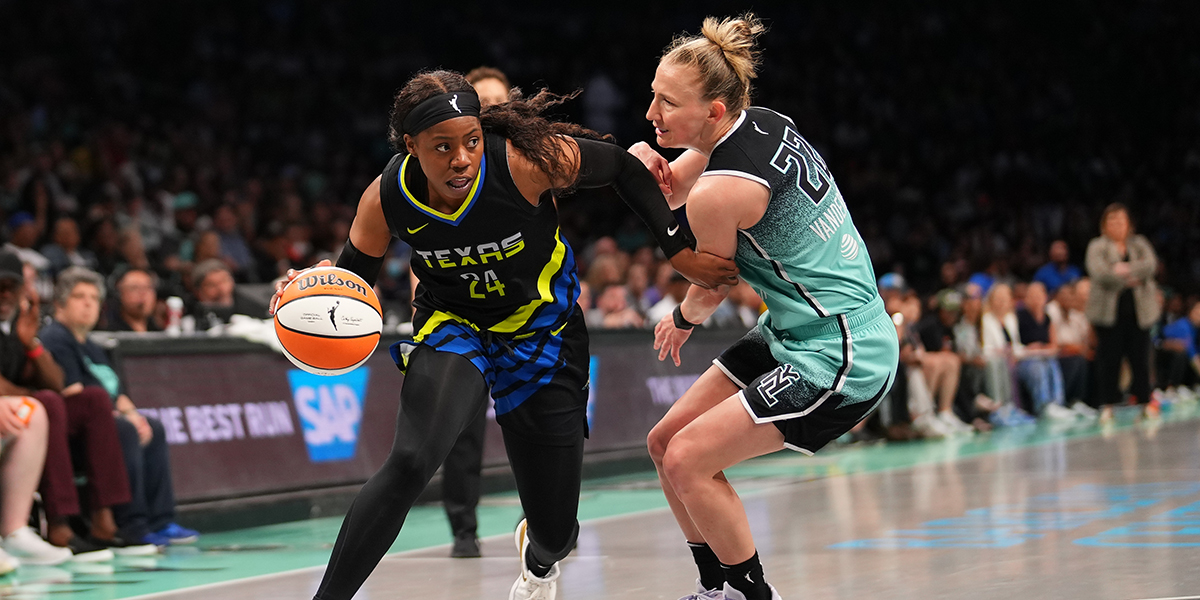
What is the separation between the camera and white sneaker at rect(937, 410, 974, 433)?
12898mm

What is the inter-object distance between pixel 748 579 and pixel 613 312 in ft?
23.0

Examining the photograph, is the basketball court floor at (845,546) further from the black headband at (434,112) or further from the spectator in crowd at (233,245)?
the spectator in crowd at (233,245)

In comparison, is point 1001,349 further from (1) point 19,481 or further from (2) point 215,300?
(1) point 19,481

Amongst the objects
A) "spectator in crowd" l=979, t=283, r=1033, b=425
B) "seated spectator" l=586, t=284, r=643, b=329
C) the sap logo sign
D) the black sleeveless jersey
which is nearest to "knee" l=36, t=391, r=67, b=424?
the sap logo sign

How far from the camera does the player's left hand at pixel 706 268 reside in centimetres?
393

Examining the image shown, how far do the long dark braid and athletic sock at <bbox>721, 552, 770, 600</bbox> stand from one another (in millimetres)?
1275

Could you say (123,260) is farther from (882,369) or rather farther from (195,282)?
(882,369)

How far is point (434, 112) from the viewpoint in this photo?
145 inches

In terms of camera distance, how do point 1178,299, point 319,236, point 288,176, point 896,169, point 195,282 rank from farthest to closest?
point 896,169
point 1178,299
point 288,176
point 319,236
point 195,282

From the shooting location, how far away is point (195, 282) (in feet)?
29.8

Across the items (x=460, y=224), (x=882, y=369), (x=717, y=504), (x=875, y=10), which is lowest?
(x=717, y=504)

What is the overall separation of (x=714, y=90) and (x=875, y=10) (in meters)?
21.4

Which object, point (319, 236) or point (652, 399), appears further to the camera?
point (319, 236)

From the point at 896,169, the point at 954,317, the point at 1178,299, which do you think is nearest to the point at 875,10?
the point at 896,169
